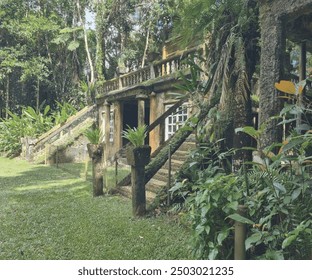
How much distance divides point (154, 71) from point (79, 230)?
293 inches

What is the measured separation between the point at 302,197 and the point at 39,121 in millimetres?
15940

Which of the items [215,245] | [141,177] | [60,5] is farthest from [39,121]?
[215,245]

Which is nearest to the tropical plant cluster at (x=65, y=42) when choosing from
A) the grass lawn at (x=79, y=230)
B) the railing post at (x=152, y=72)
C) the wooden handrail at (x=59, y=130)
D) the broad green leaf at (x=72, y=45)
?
the broad green leaf at (x=72, y=45)

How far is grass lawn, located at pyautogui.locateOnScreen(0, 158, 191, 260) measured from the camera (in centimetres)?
383

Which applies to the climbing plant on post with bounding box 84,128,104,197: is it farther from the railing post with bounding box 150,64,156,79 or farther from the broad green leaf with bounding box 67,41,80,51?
the broad green leaf with bounding box 67,41,80,51

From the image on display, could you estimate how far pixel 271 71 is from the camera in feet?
13.8

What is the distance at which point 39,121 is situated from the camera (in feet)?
55.0

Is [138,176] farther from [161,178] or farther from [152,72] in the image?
[152,72]

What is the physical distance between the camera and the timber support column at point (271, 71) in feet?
13.6

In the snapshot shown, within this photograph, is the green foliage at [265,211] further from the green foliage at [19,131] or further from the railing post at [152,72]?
the green foliage at [19,131]

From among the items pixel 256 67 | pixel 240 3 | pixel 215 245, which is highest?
pixel 240 3

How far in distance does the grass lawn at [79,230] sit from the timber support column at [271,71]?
185cm

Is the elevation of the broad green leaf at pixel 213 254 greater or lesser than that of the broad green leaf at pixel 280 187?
lesser
